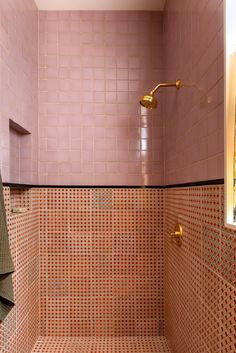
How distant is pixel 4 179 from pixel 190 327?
44.4 inches

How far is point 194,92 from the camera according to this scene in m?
1.33

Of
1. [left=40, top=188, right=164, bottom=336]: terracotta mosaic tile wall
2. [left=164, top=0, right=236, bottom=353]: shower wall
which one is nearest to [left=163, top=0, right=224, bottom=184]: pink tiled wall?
[left=164, top=0, right=236, bottom=353]: shower wall

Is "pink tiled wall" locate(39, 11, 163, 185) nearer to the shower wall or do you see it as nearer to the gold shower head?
the shower wall

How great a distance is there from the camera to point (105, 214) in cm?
211

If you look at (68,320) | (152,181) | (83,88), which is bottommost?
(68,320)

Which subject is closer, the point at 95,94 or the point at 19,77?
the point at 19,77

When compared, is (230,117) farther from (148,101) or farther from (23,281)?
(23,281)

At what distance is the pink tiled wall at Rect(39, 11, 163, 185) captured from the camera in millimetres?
2133

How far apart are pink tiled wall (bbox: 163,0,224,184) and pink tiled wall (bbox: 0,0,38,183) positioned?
0.89m

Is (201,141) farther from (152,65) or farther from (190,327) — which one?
(152,65)

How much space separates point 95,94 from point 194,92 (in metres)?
0.97

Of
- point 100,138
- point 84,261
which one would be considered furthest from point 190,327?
point 100,138

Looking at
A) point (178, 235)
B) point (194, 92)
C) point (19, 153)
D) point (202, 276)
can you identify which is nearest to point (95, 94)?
point (19, 153)

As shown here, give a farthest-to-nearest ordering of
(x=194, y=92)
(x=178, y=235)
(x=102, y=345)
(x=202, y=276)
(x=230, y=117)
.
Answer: (x=102, y=345) → (x=178, y=235) → (x=194, y=92) → (x=202, y=276) → (x=230, y=117)
